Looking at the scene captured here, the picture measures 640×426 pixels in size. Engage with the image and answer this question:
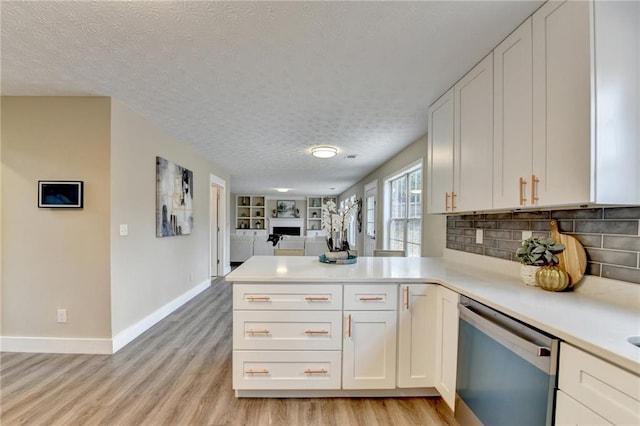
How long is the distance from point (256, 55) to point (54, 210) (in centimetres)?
239

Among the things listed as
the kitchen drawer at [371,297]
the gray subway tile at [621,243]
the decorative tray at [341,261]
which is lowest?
the kitchen drawer at [371,297]

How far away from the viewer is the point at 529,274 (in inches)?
67.7

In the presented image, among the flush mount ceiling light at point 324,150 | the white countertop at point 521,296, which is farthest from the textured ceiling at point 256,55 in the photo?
the white countertop at point 521,296

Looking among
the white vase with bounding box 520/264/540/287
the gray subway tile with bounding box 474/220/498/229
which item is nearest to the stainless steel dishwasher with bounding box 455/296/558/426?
the white vase with bounding box 520/264/540/287

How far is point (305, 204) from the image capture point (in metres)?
12.6

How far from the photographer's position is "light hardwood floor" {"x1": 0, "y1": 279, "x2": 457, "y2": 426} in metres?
1.86

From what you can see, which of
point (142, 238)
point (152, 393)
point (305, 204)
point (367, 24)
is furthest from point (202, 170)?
point (305, 204)

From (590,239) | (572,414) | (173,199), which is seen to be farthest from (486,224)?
(173,199)

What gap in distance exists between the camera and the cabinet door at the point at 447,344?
1789mm

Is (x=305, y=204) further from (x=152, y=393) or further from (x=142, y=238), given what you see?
(x=152, y=393)

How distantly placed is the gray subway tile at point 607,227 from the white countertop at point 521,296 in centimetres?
26

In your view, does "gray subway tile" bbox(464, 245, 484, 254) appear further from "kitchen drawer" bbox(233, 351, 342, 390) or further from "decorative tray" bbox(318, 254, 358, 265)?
"kitchen drawer" bbox(233, 351, 342, 390)

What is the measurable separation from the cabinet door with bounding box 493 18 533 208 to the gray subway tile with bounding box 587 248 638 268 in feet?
1.27

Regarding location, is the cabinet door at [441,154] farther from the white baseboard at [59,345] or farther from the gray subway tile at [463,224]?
the white baseboard at [59,345]
